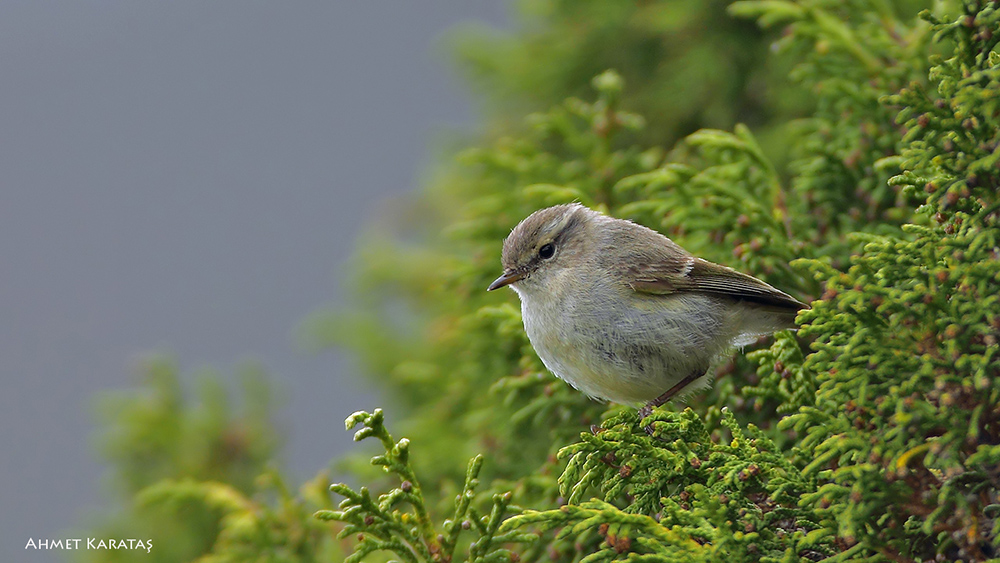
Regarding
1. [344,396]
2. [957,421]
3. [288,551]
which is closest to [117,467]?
[288,551]

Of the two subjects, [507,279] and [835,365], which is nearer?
[835,365]

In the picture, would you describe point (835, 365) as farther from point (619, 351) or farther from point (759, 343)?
point (759, 343)

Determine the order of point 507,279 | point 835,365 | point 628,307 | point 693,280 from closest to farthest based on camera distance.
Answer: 1. point 835,365
2. point 628,307
3. point 693,280
4. point 507,279

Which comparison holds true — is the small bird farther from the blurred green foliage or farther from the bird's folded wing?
the blurred green foliage

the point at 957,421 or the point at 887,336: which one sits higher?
the point at 887,336

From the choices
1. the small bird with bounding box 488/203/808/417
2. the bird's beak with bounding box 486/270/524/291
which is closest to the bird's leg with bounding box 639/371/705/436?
the small bird with bounding box 488/203/808/417

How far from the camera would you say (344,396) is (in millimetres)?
14516

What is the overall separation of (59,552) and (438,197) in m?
3.76

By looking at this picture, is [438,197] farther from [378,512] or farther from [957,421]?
[957,421]

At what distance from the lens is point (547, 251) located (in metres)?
3.42

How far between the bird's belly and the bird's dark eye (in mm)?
358

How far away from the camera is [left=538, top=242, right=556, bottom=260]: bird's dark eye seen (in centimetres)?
341

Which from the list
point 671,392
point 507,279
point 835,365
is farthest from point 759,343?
point 835,365

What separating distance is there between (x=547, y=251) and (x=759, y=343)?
104cm
